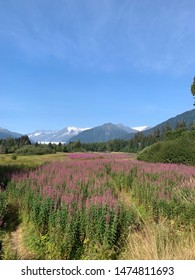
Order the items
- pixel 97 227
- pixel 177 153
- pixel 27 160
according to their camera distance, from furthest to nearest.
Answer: pixel 27 160 → pixel 177 153 → pixel 97 227

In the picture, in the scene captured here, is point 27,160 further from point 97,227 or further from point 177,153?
point 97,227

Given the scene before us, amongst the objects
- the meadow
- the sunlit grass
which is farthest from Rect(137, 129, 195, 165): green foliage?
the meadow

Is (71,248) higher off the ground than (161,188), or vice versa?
(161,188)

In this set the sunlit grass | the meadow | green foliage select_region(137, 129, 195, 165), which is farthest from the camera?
the sunlit grass

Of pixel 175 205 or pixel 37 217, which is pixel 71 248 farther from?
pixel 175 205

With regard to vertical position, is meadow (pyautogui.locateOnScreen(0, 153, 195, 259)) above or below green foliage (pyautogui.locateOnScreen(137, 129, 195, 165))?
below

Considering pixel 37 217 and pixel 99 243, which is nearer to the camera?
pixel 99 243

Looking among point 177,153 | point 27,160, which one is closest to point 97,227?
point 177,153

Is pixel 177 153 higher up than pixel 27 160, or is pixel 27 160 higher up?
pixel 177 153

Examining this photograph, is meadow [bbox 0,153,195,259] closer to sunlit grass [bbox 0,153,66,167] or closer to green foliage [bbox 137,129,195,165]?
sunlit grass [bbox 0,153,66,167]

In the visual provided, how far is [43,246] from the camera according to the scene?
20.4ft
